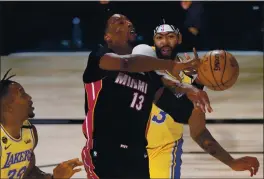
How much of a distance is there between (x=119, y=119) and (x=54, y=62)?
10.1 meters

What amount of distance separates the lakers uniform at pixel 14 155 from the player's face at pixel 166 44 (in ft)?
3.60

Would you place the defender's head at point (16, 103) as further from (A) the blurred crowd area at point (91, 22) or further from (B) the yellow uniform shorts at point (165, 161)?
(A) the blurred crowd area at point (91, 22)

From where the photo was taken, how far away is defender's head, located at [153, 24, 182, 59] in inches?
134

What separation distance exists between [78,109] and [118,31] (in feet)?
19.7

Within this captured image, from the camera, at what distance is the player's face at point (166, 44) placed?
11.2ft

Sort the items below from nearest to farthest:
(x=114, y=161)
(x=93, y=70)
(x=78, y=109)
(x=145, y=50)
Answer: (x=93, y=70), (x=114, y=161), (x=145, y=50), (x=78, y=109)

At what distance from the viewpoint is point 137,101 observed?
9.57ft

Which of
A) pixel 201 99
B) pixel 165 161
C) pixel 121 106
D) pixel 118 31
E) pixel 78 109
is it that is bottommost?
pixel 78 109

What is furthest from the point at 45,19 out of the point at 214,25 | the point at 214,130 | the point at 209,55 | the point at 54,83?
the point at 209,55

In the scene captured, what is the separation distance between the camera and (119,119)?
2.92 metres

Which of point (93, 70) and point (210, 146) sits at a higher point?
point (93, 70)

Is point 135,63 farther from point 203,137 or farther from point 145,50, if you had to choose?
point 203,137

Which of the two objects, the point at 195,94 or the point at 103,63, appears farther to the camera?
the point at 103,63

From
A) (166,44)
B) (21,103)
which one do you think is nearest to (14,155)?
(21,103)
